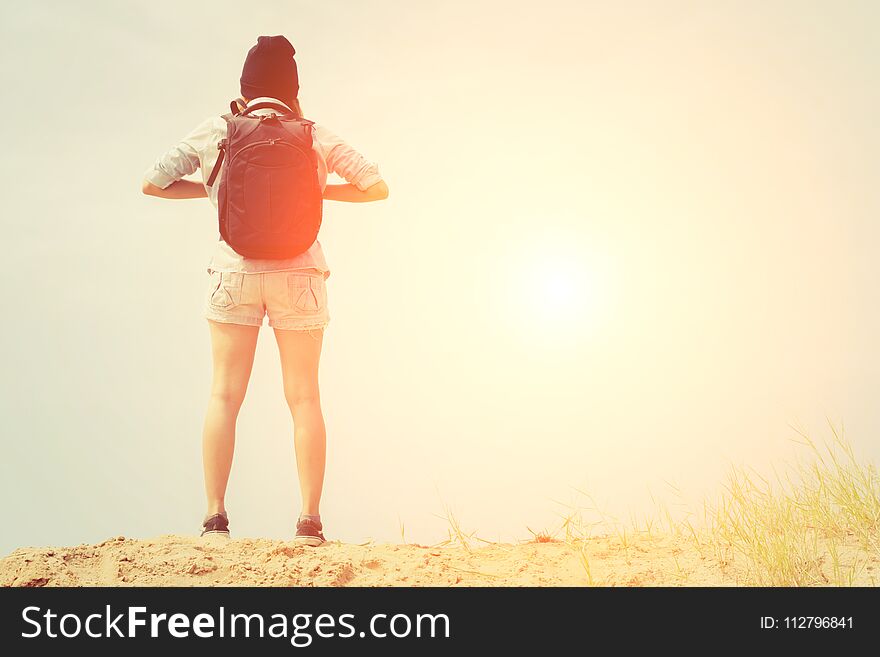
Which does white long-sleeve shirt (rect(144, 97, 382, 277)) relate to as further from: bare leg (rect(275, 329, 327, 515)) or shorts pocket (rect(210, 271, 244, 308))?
bare leg (rect(275, 329, 327, 515))

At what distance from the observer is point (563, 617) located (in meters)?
2.79

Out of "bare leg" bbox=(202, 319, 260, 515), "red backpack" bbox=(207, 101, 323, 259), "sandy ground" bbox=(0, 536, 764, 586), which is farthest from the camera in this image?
"bare leg" bbox=(202, 319, 260, 515)

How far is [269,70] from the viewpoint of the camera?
13.2ft

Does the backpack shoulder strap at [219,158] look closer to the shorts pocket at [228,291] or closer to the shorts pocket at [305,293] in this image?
the shorts pocket at [228,291]

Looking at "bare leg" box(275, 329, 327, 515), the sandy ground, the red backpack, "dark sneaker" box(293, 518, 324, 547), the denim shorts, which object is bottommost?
the sandy ground

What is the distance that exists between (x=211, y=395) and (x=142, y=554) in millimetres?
798

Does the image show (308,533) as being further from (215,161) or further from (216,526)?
(215,161)

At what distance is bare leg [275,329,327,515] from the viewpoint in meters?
3.93

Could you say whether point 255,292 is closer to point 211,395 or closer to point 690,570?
point 211,395

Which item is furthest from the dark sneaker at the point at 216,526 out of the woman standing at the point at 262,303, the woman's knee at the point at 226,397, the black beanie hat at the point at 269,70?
the black beanie hat at the point at 269,70

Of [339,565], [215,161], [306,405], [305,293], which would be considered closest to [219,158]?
[215,161]

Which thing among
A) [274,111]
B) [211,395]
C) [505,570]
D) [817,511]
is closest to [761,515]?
[817,511]

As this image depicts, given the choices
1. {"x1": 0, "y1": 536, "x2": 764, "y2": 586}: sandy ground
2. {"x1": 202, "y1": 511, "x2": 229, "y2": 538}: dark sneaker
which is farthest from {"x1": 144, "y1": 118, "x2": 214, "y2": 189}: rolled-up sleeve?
{"x1": 0, "y1": 536, "x2": 764, "y2": 586}: sandy ground

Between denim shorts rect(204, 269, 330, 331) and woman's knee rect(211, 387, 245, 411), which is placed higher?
denim shorts rect(204, 269, 330, 331)
